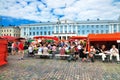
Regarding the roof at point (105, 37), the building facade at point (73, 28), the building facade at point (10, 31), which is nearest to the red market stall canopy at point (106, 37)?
the roof at point (105, 37)

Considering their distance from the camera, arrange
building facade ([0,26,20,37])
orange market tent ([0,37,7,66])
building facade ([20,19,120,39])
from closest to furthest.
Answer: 1. orange market tent ([0,37,7,66])
2. building facade ([20,19,120,39])
3. building facade ([0,26,20,37])

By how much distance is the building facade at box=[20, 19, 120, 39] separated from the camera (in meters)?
97.6

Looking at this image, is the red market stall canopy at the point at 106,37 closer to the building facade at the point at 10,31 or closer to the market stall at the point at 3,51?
the market stall at the point at 3,51

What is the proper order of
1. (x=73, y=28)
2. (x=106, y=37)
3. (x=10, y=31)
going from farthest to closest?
(x=10, y=31)
(x=73, y=28)
(x=106, y=37)

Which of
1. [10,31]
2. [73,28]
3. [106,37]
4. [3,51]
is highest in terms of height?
[73,28]

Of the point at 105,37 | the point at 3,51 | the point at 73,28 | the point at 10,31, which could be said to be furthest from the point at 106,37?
the point at 10,31

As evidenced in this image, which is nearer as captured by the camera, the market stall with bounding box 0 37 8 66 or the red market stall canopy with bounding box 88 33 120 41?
the market stall with bounding box 0 37 8 66

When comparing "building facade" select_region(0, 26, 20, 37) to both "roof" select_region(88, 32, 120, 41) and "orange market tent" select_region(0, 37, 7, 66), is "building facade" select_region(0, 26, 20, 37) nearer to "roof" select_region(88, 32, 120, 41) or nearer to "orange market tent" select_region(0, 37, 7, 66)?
"roof" select_region(88, 32, 120, 41)

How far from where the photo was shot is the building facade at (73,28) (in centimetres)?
9756

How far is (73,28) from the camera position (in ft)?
333

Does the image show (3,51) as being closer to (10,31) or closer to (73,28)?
(73,28)

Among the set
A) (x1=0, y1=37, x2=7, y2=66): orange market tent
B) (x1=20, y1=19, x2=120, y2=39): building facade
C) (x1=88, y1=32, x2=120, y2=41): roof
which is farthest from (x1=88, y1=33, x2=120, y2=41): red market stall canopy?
(x1=20, y1=19, x2=120, y2=39): building facade

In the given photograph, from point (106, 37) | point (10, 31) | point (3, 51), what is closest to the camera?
point (3, 51)

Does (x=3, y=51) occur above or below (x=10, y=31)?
below
